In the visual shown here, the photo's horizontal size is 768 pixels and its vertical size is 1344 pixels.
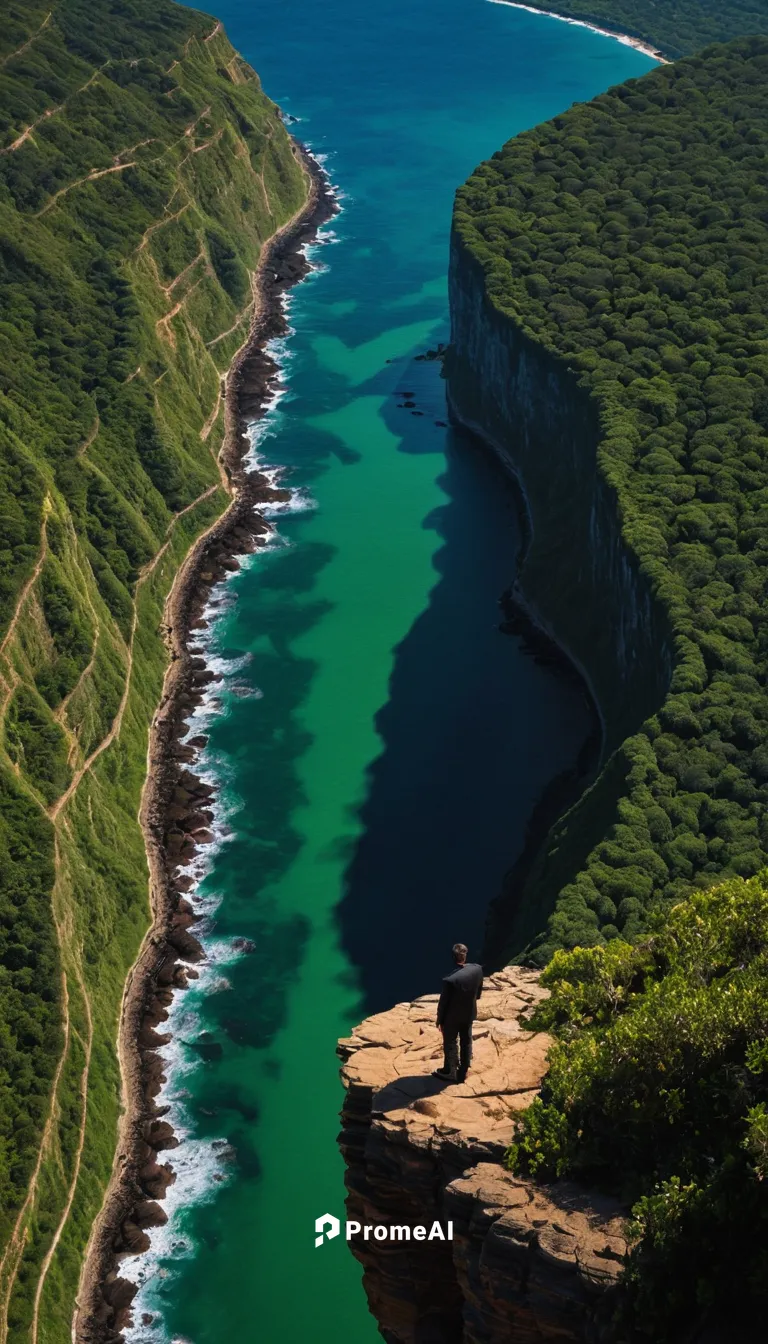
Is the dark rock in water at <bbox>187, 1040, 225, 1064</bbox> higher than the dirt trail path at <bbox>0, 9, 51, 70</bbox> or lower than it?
lower

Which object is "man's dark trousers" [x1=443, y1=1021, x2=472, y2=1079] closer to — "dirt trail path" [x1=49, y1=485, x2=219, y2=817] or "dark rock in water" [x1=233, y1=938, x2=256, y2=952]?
"dark rock in water" [x1=233, y1=938, x2=256, y2=952]

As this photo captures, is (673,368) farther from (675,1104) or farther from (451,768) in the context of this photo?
(675,1104)

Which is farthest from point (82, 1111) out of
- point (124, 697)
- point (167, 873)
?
point (124, 697)

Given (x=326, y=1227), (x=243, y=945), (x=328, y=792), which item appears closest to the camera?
(x=326, y=1227)

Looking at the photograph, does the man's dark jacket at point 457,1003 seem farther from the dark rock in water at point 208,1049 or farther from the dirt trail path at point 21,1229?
the dark rock in water at point 208,1049

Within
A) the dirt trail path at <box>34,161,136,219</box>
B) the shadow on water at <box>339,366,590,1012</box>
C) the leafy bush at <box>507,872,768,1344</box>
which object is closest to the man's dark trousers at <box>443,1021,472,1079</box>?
the leafy bush at <box>507,872,768,1344</box>
